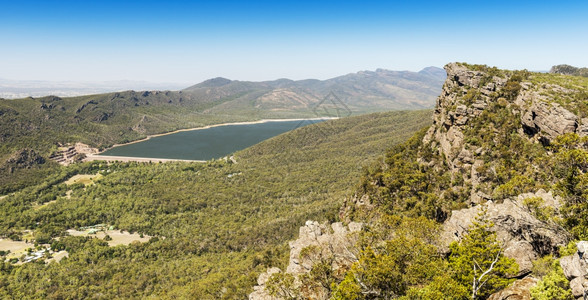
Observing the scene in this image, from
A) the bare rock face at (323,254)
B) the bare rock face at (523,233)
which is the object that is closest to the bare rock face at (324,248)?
the bare rock face at (323,254)

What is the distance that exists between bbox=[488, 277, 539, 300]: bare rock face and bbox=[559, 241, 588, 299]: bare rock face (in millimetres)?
3744

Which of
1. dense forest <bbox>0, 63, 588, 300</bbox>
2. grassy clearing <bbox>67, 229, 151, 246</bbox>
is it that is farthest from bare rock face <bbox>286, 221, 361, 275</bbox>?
grassy clearing <bbox>67, 229, 151, 246</bbox>

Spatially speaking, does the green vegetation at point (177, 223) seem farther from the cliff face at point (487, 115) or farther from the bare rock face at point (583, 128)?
the bare rock face at point (583, 128)

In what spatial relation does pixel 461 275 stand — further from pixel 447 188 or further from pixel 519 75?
pixel 519 75

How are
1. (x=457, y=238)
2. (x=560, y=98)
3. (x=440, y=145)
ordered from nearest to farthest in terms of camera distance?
(x=457, y=238)
(x=560, y=98)
(x=440, y=145)

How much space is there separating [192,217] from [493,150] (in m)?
126

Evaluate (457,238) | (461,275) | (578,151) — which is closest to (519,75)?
(578,151)

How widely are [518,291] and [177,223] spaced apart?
134 meters

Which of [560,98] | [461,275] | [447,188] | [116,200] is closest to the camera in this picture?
[461,275]

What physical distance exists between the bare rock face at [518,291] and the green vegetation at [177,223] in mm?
41742

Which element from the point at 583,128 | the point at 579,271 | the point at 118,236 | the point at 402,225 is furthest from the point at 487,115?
the point at 118,236

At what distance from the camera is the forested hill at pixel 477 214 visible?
84.9ft

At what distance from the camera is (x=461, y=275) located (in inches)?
1062

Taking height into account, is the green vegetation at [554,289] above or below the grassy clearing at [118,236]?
above
